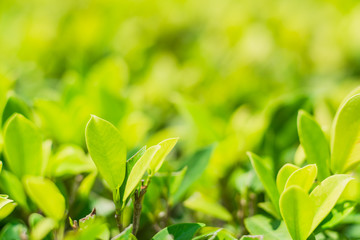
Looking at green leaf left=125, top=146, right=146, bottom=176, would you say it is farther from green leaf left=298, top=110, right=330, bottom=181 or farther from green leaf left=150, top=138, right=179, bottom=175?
green leaf left=298, top=110, right=330, bottom=181

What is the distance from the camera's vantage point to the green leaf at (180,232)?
0.91m

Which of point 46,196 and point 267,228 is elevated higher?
point 46,196

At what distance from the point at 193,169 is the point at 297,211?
37 cm

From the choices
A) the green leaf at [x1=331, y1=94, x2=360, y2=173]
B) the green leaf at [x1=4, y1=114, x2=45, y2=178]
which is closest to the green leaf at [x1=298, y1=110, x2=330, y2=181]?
the green leaf at [x1=331, y1=94, x2=360, y2=173]

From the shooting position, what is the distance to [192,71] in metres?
1.96

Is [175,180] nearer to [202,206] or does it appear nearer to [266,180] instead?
[202,206]

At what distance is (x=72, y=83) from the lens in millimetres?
1489

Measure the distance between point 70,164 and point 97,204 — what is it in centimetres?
17

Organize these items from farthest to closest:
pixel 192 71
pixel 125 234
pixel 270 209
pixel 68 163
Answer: pixel 192 71
pixel 68 163
pixel 270 209
pixel 125 234

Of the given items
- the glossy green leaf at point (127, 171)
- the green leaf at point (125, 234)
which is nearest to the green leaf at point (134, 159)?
the glossy green leaf at point (127, 171)

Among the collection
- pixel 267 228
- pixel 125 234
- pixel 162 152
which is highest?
pixel 162 152


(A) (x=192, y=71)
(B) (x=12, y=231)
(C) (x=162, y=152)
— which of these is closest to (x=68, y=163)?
(B) (x=12, y=231)

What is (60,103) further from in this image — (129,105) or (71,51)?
(71,51)

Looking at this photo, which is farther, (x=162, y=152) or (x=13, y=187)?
(x=13, y=187)
